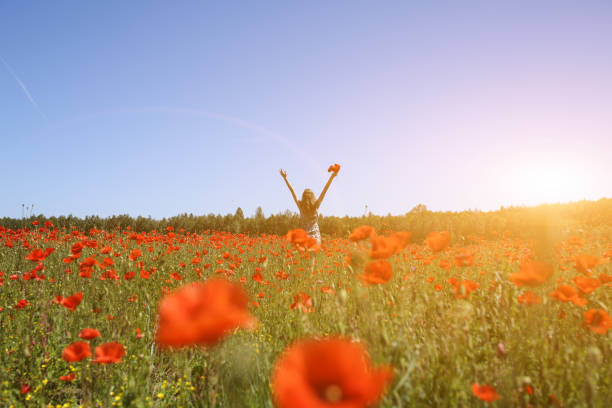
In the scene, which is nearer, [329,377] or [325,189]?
[329,377]

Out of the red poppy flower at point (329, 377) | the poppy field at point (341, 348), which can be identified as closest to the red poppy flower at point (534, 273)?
the poppy field at point (341, 348)

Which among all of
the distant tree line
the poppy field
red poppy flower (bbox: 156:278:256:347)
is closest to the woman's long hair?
the poppy field

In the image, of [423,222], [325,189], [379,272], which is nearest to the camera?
[379,272]

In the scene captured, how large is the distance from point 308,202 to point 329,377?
8.98 metres

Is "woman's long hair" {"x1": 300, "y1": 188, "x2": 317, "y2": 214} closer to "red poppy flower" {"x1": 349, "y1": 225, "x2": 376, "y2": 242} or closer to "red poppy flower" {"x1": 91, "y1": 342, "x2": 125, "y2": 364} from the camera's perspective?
"red poppy flower" {"x1": 349, "y1": 225, "x2": 376, "y2": 242}

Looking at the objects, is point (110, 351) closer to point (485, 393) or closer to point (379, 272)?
point (379, 272)

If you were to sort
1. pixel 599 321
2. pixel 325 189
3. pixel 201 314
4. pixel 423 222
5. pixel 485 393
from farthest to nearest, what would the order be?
1. pixel 423 222
2. pixel 325 189
3. pixel 599 321
4. pixel 485 393
5. pixel 201 314

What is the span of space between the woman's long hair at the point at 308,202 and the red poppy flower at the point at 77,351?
788 cm

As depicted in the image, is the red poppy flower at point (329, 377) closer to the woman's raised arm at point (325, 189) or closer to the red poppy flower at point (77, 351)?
the red poppy flower at point (77, 351)

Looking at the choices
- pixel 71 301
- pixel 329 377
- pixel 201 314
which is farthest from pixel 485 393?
pixel 71 301

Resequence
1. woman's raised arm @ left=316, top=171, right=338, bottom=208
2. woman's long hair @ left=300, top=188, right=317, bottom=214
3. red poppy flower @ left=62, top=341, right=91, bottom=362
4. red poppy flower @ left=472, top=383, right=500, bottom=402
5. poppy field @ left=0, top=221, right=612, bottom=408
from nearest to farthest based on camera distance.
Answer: poppy field @ left=0, top=221, right=612, bottom=408
red poppy flower @ left=472, top=383, right=500, bottom=402
red poppy flower @ left=62, top=341, right=91, bottom=362
woman's raised arm @ left=316, top=171, right=338, bottom=208
woman's long hair @ left=300, top=188, right=317, bottom=214

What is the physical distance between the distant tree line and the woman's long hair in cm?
605

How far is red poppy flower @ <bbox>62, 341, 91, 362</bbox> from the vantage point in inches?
68.1

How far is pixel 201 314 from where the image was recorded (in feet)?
2.58
